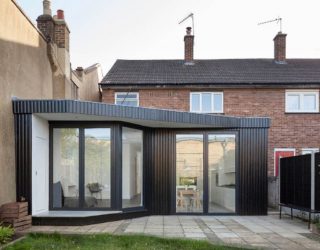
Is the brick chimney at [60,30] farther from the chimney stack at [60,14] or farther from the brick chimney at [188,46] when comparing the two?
the brick chimney at [188,46]

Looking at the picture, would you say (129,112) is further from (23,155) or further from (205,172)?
(205,172)

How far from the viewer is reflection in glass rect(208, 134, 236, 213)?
35.7ft

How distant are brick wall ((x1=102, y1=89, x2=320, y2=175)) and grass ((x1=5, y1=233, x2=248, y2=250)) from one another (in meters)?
9.63

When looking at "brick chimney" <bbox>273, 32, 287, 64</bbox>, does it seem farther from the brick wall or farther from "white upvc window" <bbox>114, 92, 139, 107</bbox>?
"white upvc window" <bbox>114, 92, 139, 107</bbox>

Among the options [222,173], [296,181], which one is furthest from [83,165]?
[296,181]

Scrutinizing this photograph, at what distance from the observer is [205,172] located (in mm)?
10883

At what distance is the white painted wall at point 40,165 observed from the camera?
29.5 ft

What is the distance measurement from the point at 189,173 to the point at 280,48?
11.3 meters

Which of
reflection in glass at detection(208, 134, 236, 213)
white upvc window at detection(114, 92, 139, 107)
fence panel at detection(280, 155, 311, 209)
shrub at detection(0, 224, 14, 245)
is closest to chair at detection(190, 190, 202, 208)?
reflection in glass at detection(208, 134, 236, 213)

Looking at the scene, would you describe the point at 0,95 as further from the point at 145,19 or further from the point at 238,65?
the point at 238,65

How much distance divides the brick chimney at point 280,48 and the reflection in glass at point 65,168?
13247 mm

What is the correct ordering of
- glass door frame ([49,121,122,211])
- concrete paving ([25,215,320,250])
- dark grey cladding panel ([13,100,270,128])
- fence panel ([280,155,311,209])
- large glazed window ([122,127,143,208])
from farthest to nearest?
large glazed window ([122,127,143,208]) < glass door frame ([49,121,122,211]) < fence panel ([280,155,311,209]) < dark grey cladding panel ([13,100,270,128]) < concrete paving ([25,215,320,250])

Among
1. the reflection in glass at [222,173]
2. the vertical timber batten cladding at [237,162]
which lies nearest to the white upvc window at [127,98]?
the vertical timber batten cladding at [237,162]

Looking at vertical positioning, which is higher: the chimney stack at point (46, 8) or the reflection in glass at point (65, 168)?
the chimney stack at point (46, 8)
